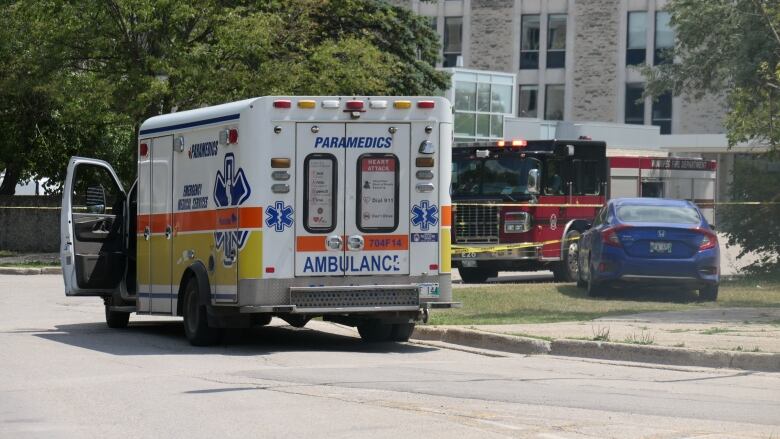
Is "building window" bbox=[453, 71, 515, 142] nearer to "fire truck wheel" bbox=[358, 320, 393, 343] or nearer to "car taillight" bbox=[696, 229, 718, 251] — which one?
"car taillight" bbox=[696, 229, 718, 251]

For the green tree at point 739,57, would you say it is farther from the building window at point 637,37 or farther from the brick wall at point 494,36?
the brick wall at point 494,36

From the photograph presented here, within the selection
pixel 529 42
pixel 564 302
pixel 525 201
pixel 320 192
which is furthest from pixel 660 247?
pixel 529 42

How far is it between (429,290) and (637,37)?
55045mm

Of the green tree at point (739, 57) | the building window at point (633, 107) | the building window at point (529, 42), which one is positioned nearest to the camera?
the green tree at point (739, 57)

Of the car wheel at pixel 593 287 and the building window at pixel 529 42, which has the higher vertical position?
the building window at pixel 529 42

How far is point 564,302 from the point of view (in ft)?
68.5

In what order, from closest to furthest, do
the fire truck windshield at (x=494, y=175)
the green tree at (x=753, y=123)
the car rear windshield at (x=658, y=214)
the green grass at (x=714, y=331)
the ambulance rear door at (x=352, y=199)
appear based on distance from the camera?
the ambulance rear door at (x=352, y=199), the green grass at (x=714, y=331), the car rear windshield at (x=658, y=214), the fire truck windshield at (x=494, y=175), the green tree at (x=753, y=123)

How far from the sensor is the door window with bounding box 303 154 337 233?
15047 mm

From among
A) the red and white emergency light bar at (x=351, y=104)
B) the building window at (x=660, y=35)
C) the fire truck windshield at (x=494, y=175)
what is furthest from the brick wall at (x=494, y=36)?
the red and white emergency light bar at (x=351, y=104)

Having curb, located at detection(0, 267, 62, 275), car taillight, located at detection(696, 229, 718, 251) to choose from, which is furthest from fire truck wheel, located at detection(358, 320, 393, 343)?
curb, located at detection(0, 267, 62, 275)

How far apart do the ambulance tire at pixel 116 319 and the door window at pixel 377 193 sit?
447cm

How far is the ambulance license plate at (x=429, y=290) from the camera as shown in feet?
50.4

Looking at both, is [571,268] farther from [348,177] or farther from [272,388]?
[272,388]

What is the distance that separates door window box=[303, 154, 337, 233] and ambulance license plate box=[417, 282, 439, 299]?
122 centimetres
